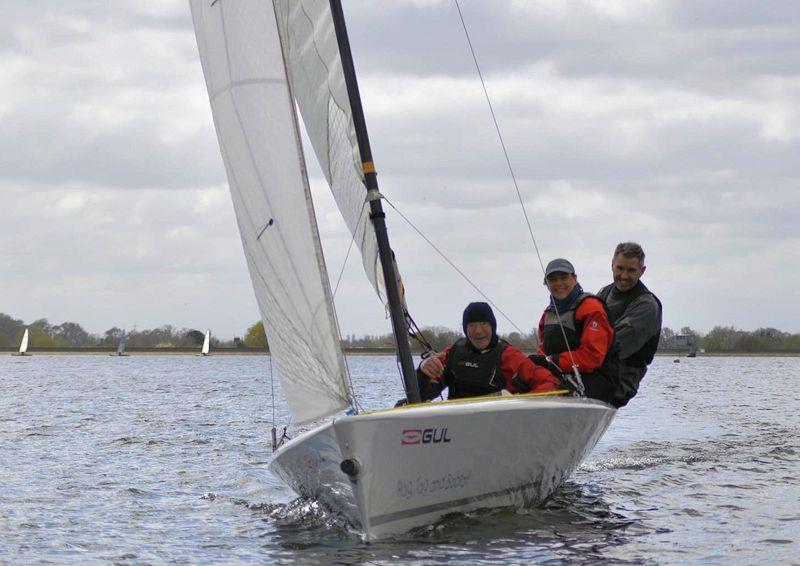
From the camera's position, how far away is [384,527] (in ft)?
25.6

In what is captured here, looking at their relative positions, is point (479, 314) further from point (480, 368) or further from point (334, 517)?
point (334, 517)

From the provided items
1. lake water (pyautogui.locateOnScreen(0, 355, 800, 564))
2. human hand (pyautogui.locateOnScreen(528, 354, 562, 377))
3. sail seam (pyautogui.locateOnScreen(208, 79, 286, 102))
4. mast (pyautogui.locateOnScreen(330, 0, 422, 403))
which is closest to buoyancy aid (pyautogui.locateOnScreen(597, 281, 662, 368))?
human hand (pyautogui.locateOnScreen(528, 354, 562, 377))

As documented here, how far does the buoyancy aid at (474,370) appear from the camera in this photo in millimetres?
9023

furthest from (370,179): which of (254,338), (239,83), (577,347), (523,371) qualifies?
(254,338)

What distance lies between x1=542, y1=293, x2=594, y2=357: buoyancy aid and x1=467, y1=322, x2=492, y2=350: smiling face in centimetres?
77

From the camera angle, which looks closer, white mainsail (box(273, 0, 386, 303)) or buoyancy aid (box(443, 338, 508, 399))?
white mainsail (box(273, 0, 386, 303))

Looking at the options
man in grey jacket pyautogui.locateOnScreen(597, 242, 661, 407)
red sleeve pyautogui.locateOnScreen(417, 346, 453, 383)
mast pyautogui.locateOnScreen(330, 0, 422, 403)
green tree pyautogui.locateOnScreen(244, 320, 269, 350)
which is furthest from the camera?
green tree pyautogui.locateOnScreen(244, 320, 269, 350)

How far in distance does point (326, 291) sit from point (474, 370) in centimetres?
160

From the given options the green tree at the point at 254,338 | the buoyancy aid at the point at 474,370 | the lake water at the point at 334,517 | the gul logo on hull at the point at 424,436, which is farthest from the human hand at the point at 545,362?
the green tree at the point at 254,338

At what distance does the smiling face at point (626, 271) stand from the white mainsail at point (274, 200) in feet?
11.4

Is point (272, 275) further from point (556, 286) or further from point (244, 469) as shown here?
point (244, 469)

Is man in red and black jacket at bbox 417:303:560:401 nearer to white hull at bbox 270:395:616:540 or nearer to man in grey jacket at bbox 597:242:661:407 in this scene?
white hull at bbox 270:395:616:540

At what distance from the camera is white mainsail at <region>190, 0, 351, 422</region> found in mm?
8062

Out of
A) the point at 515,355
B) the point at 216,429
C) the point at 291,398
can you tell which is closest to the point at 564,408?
the point at 515,355
